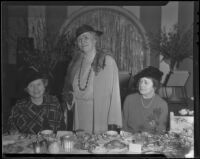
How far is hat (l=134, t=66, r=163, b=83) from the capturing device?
2539mm

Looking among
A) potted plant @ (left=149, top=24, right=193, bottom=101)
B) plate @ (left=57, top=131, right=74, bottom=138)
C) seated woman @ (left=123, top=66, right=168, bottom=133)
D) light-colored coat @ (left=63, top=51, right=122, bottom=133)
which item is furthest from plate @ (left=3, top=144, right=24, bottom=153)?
potted plant @ (left=149, top=24, right=193, bottom=101)

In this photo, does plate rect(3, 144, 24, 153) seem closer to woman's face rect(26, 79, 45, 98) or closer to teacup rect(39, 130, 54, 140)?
teacup rect(39, 130, 54, 140)

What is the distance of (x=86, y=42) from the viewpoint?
8.40 ft

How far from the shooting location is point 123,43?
252 centimetres

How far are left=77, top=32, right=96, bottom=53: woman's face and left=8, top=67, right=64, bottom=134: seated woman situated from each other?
423 millimetres

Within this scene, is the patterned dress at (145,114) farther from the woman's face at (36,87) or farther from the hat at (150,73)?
the woman's face at (36,87)

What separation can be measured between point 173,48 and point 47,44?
3.10ft

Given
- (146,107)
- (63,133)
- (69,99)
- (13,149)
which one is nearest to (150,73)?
(146,107)

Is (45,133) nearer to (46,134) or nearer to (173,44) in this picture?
(46,134)

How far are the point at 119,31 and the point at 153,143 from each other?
89 cm

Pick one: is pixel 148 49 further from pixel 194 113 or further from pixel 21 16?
pixel 21 16

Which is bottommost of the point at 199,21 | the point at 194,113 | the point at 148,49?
the point at 194,113

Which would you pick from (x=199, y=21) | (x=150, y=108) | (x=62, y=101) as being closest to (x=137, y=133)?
(x=150, y=108)

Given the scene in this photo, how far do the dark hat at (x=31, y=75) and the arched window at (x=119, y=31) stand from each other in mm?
353
